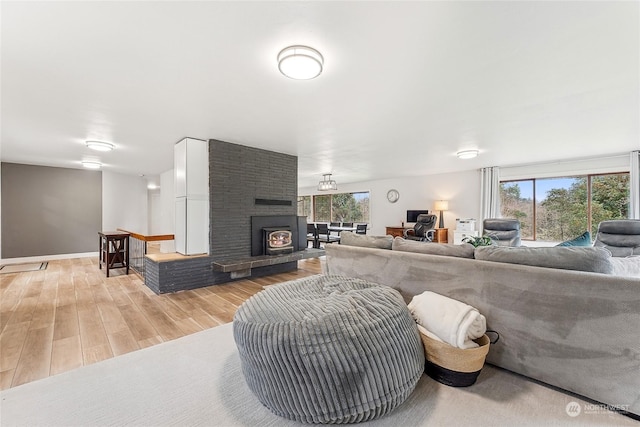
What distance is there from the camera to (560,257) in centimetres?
166

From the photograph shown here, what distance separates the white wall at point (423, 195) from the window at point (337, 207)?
0.33 m

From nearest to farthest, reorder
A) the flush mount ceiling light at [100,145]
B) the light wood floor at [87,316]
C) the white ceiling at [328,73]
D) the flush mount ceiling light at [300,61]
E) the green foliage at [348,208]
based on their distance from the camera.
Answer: the white ceiling at [328,73], the flush mount ceiling light at [300,61], the light wood floor at [87,316], the flush mount ceiling light at [100,145], the green foliage at [348,208]

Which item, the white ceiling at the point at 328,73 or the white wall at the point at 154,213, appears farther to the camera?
the white wall at the point at 154,213

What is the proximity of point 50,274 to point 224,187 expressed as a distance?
12.2ft

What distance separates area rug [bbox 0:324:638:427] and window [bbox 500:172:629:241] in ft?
17.8

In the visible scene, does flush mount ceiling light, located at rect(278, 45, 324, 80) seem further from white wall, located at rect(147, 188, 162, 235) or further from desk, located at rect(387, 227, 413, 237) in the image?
white wall, located at rect(147, 188, 162, 235)

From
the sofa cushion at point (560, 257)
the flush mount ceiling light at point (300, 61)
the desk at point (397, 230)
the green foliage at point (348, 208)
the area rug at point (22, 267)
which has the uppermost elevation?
the flush mount ceiling light at point (300, 61)

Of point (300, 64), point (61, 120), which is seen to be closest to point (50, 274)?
point (61, 120)

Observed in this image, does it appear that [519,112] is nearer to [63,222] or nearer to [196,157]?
[196,157]

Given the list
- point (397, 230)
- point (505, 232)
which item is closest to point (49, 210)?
point (397, 230)

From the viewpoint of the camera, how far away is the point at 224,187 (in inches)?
165

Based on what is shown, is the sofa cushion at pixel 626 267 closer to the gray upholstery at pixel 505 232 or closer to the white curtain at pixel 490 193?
the gray upholstery at pixel 505 232

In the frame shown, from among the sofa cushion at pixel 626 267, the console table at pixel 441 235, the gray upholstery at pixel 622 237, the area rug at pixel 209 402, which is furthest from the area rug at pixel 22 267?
the gray upholstery at pixel 622 237

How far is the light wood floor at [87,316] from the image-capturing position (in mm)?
2006
